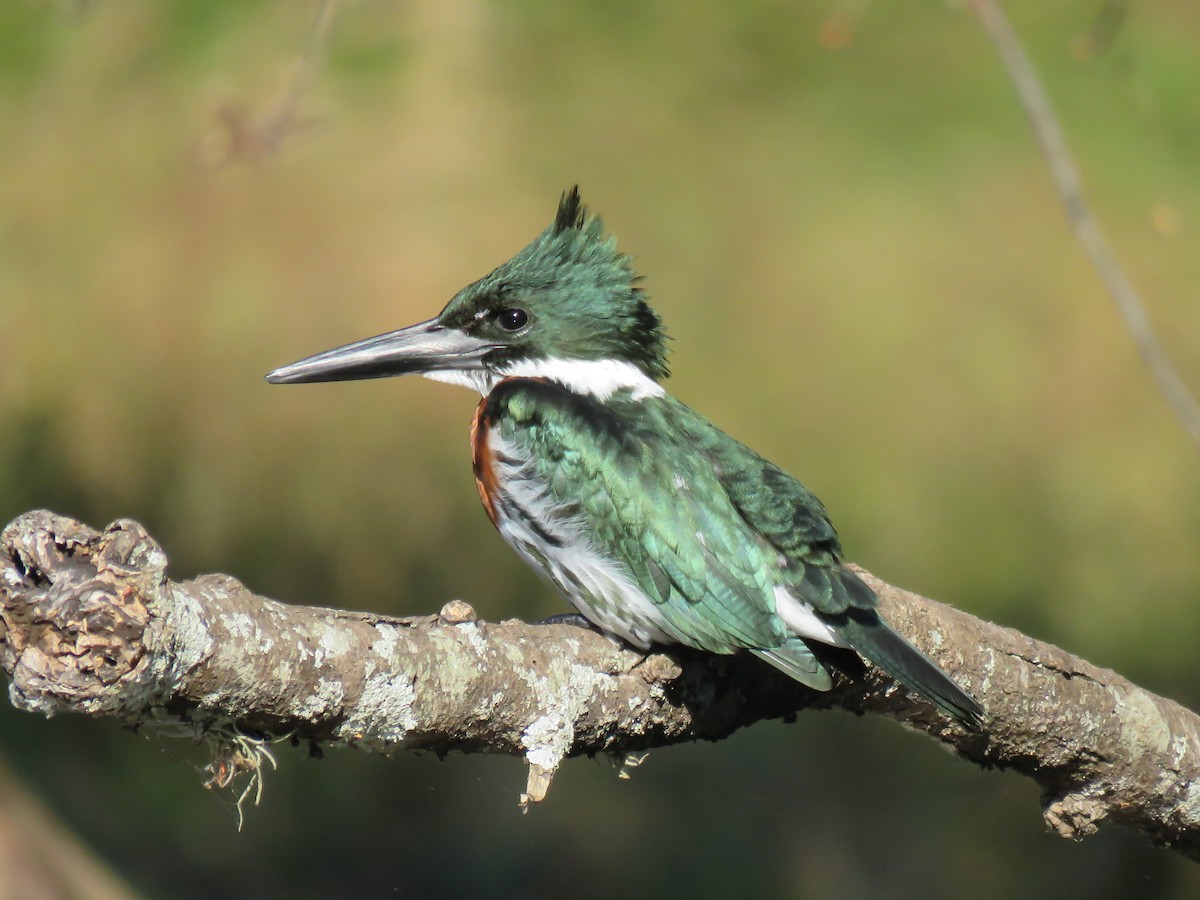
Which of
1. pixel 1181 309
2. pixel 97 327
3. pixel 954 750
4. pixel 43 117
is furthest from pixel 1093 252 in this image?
pixel 43 117

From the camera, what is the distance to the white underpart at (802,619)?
2168mm

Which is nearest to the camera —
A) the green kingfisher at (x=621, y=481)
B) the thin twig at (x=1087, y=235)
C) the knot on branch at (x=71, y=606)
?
the knot on branch at (x=71, y=606)

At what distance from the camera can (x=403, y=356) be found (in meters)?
2.69

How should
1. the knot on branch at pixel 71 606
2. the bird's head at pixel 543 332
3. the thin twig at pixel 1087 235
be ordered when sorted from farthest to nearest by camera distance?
1. the bird's head at pixel 543 332
2. the thin twig at pixel 1087 235
3. the knot on branch at pixel 71 606

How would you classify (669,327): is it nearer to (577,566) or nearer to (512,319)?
(512,319)

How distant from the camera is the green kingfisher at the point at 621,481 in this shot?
7.09 feet

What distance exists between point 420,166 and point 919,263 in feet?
5.73

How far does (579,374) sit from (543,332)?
0.10m

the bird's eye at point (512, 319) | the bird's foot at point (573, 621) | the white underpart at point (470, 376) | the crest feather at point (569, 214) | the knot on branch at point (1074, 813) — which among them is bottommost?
the knot on branch at point (1074, 813)

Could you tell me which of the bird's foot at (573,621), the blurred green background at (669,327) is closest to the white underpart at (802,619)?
the bird's foot at (573,621)

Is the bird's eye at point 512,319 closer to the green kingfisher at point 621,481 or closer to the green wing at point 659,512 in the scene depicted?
the green kingfisher at point 621,481

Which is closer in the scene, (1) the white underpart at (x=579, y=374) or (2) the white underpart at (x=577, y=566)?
→ (2) the white underpart at (x=577, y=566)

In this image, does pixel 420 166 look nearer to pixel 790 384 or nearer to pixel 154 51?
pixel 154 51

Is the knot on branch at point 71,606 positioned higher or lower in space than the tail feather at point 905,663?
higher
